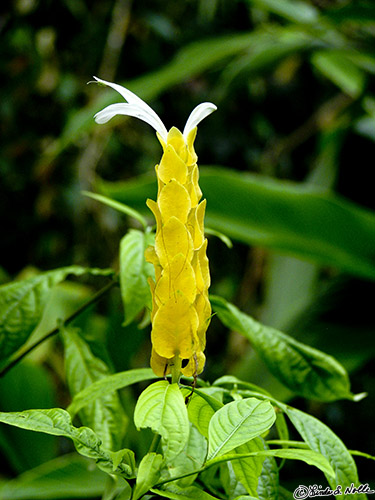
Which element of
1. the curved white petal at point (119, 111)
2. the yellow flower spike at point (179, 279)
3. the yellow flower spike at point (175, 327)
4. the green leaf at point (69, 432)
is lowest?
the green leaf at point (69, 432)

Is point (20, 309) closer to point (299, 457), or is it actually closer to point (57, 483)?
point (299, 457)

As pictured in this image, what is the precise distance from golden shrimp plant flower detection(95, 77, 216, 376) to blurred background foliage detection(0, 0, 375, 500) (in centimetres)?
31

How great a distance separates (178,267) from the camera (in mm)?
249

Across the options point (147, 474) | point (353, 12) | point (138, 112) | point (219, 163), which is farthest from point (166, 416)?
point (219, 163)

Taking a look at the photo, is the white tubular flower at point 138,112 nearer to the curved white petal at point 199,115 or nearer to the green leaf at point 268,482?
the curved white petal at point 199,115

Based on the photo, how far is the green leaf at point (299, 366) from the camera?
0.36 metres

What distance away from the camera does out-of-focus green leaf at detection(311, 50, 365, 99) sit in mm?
1399

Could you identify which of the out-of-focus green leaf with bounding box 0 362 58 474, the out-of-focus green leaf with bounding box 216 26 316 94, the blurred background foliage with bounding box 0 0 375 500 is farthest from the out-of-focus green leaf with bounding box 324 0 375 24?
the out-of-focus green leaf with bounding box 0 362 58 474

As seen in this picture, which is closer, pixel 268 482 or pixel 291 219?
pixel 268 482

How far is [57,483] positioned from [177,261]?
67 cm

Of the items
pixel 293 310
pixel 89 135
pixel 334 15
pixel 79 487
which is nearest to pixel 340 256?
pixel 293 310

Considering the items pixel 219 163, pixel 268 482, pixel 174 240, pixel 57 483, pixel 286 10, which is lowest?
pixel 57 483

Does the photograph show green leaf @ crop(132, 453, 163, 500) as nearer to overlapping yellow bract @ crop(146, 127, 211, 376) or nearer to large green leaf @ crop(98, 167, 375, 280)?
overlapping yellow bract @ crop(146, 127, 211, 376)

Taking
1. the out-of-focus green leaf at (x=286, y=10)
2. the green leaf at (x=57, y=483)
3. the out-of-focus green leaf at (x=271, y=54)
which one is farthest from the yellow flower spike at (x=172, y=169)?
the out-of-focus green leaf at (x=286, y=10)
